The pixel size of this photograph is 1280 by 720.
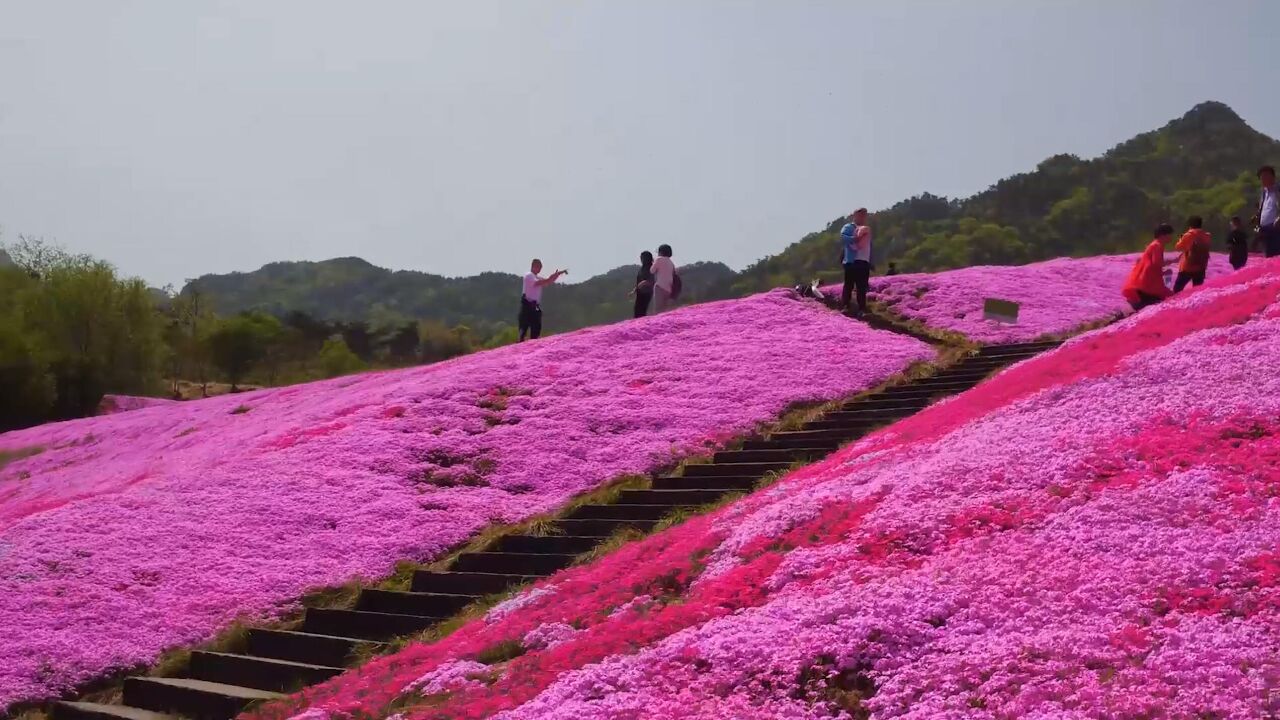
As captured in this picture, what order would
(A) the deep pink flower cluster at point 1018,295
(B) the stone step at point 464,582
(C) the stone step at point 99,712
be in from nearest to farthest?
(C) the stone step at point 99,712 → (B) the stone step at point 464,582 → (A) the deep pink flower cluster at point 1018,295

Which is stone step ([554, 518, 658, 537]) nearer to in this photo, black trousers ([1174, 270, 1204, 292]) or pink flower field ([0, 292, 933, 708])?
pink flower field ([0, 292, 933, 708])

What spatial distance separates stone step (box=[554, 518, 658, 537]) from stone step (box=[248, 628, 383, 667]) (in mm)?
3943

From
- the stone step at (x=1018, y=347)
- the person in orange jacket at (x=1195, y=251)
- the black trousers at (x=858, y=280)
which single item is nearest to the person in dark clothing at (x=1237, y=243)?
the person in orange jacket at (x=1195, y=251)

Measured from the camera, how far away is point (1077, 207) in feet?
319

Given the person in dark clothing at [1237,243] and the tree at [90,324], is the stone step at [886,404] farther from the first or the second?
the tree at [90,324]

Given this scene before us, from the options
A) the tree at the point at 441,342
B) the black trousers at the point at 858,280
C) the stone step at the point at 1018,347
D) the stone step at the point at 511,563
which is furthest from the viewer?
the tree at the point at 441,342

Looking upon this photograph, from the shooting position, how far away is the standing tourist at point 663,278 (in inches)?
1292

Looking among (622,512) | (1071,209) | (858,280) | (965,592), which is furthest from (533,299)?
(1071,209)

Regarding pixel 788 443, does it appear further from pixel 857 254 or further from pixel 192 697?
pixel 857 254

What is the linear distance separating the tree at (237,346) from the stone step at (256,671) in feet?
214

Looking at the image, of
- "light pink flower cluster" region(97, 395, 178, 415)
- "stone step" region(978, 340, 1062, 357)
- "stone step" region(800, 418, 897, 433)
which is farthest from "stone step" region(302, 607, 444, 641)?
"light pink flower cluster" region(97, 395, 178, 415)

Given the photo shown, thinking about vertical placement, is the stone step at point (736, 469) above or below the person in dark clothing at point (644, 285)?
below

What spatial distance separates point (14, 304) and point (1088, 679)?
63055 mm

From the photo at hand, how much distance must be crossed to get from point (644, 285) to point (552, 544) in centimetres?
1749
